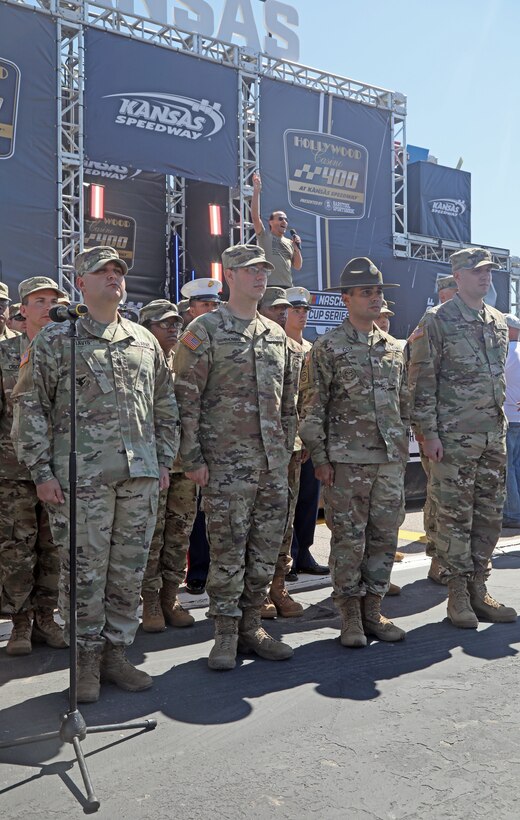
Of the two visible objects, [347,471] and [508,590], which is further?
[508,590]

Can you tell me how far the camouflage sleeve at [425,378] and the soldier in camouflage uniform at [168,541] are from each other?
145cm

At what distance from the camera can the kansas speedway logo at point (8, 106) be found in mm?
10625

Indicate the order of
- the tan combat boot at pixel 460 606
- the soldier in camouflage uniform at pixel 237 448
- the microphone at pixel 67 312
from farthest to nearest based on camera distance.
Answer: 1. the tan combat boot at pixel 460 606
2. the soldier in camouflage uniform at pixel 237 448
3. the microphone at pixel 67 312

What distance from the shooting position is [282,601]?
15.7 ft

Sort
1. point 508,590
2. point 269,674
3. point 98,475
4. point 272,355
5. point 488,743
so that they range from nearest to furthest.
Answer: point 488,743
point 98,475
point 269,674
point 272,355
point 508,590

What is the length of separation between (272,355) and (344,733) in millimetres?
1884

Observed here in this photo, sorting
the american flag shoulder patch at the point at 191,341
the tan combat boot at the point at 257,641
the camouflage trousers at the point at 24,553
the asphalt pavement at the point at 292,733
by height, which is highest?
the american flag shoulder patch at the point at 191,341

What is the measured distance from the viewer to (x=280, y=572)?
488 cm

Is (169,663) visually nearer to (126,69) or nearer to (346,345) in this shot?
(346,345)

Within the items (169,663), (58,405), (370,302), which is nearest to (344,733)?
(169,663)

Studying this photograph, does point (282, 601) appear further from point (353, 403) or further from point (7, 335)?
point (7, 335)

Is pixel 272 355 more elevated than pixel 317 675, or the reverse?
pixel 272 355

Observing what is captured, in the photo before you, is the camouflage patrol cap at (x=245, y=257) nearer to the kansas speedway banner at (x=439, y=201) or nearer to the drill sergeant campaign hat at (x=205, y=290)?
the drill sergeant campaign hat at (x=205, y=290)

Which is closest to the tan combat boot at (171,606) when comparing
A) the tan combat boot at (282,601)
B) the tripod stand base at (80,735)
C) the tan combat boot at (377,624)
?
the tan combat boot at (282,601)
